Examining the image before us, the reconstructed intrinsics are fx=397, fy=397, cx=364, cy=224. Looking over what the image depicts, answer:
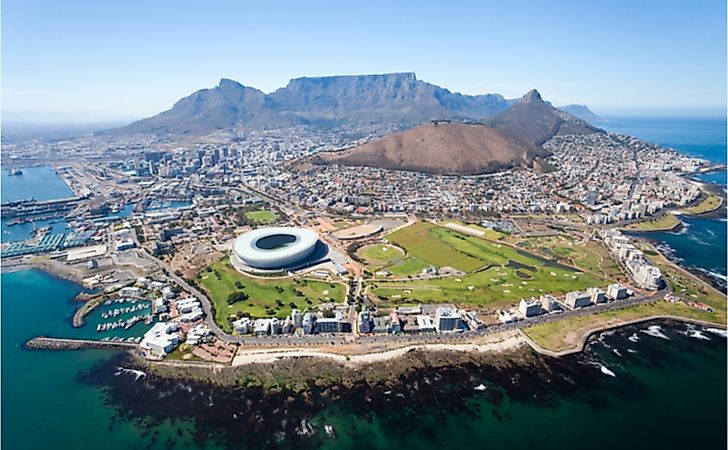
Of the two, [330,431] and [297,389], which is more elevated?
[297,389]

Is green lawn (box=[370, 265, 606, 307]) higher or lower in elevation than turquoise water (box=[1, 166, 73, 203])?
lower

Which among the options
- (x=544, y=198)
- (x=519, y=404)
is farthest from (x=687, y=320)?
(x=544, y=198)

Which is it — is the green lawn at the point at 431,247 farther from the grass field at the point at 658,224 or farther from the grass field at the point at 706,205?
the grass field at the point at 706,205

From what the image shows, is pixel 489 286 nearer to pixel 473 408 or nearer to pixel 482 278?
pixel 482 278

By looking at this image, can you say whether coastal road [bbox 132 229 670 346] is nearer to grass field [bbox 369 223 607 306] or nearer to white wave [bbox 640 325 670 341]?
white wave [bbox 640 325 670 341]

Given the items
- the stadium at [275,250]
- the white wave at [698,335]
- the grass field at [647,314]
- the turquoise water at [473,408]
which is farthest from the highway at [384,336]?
the stadium at [275,250]

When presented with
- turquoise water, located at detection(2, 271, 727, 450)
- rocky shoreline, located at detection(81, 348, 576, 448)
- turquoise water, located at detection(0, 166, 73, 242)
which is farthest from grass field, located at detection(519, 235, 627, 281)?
turquoise water, located at detection(0, 166, 73, 242)

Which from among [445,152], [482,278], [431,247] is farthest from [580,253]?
[445,152]
